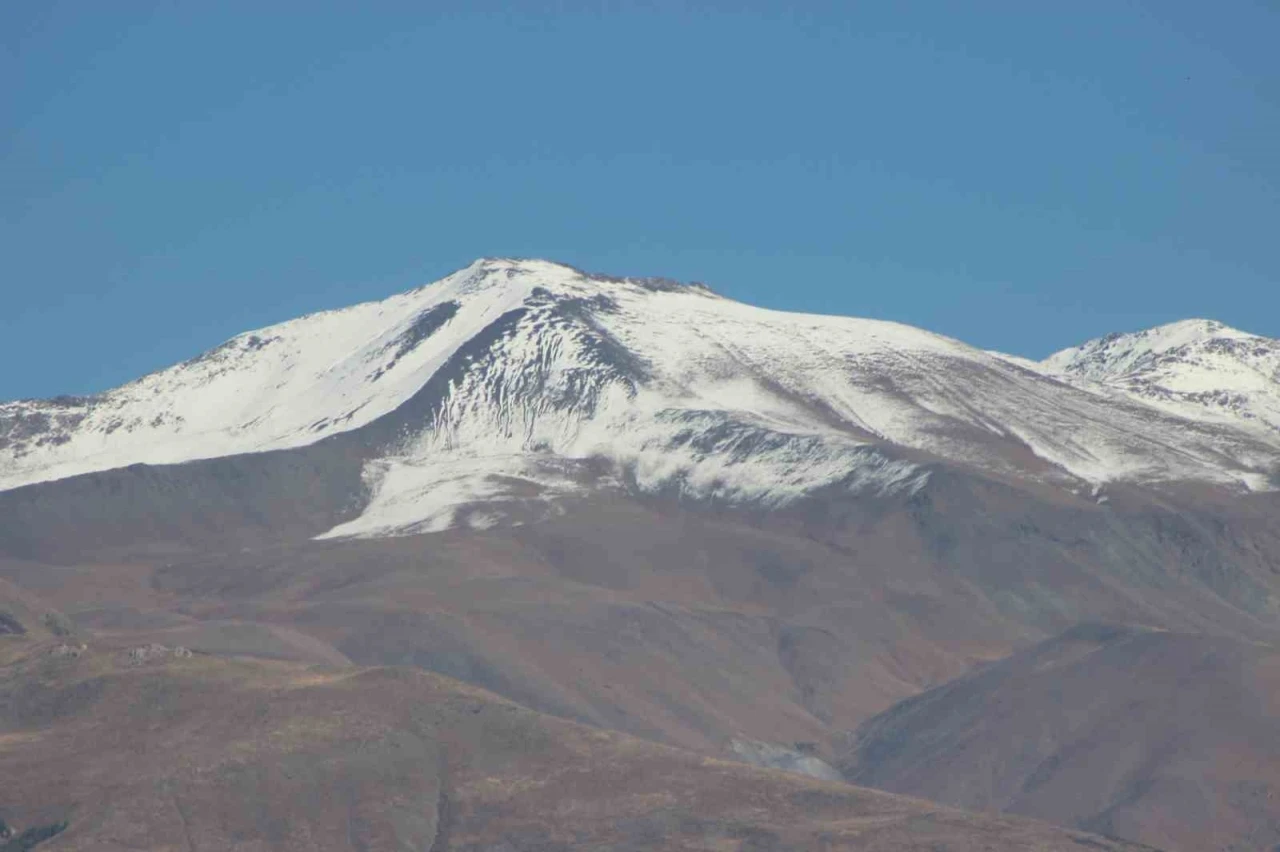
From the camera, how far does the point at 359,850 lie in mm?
122875

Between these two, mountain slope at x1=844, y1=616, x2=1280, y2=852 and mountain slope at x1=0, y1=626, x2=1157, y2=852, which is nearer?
mountain slope at x1=0, y1=626, x2=1157, y2=852

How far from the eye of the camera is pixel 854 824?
12406 cm

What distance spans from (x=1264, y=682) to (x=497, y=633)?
56.6 m

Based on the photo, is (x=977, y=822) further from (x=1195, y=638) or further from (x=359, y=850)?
(x=1195, y=638)

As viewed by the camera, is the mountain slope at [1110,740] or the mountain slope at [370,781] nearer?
the mountain slope at [370,781]

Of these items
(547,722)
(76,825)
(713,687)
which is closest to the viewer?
(76,825)

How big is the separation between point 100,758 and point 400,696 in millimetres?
17017

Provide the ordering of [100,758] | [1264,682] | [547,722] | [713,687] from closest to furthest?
[100,758]
[547,722]
[1264,682]
[713,687]

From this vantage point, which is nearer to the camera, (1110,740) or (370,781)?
(370,781)

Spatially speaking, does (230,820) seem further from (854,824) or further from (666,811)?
(854,824)

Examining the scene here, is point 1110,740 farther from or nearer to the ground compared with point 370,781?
farther from the ground

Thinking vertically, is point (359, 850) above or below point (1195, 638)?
below

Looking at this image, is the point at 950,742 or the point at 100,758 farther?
the point at 950,742

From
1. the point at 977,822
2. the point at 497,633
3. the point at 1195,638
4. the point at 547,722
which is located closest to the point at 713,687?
the point at 497,633
